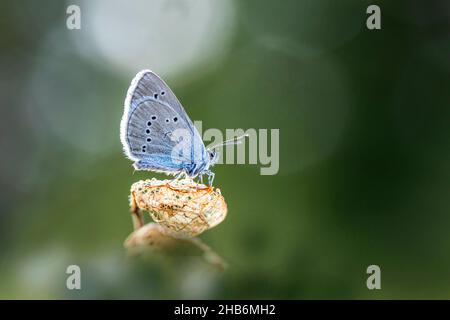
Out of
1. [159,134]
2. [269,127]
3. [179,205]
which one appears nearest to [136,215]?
[179,205]

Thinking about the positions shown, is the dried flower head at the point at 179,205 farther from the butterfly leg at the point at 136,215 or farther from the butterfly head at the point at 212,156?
the butterfly head at the point at 212,156

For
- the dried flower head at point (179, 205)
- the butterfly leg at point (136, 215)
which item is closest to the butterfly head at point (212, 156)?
the dried flower head at point (179, 205)

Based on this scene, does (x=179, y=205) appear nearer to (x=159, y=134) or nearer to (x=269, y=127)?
→ (x=159, y=134)

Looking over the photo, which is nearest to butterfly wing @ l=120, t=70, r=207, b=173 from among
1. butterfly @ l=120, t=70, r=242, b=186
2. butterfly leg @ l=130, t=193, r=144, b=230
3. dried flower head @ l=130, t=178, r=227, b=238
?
butterfly @ l=120, t=70, r=242, b=186
